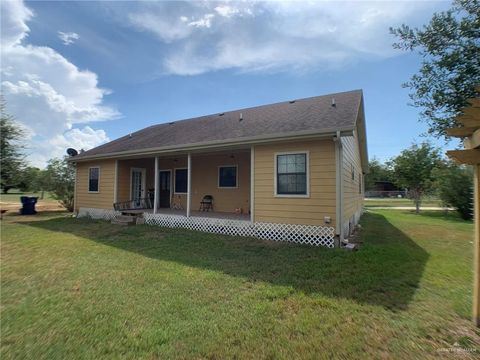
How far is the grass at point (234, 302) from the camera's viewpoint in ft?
8.95

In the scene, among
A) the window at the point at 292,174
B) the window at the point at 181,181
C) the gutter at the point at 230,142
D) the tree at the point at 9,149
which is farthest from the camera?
the tree at the point at 9,149

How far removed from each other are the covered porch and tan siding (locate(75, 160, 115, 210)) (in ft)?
1.54

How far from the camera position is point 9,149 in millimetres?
13422

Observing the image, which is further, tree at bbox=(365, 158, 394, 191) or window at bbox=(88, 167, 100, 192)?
tree at bbox=(365, 158, 394, 191)

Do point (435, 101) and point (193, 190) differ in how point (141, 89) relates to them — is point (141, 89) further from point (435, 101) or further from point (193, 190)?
point (435, 101)

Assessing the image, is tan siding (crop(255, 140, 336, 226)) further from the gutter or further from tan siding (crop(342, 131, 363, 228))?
tan siding (crop(342, 131, 363, 228))

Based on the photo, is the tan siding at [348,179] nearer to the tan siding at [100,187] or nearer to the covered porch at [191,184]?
the covered porch at [191,184]

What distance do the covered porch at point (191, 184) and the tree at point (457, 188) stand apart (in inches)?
534

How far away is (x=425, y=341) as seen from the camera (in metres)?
2.83

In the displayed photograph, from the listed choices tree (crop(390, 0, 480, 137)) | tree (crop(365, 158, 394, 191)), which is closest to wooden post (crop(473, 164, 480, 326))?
tree (crop(390, 0, 480, 137))

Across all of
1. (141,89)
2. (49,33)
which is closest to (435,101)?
(141,89)

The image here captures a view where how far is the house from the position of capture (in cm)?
706

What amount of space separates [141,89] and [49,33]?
4557mm

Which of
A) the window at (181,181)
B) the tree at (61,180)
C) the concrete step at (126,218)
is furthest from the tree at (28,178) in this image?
the window at (181,181)
